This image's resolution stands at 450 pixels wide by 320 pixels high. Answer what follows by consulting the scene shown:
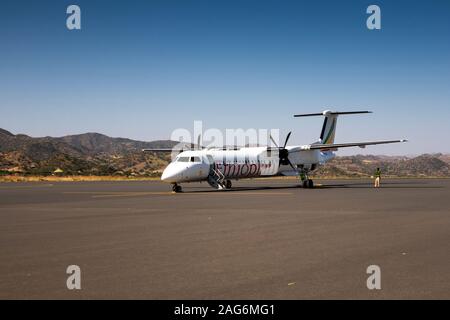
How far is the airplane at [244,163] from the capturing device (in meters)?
33.6

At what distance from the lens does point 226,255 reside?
9.75 metres

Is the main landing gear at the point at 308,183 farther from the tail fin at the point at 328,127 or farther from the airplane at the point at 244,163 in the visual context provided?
the tail fin at the point at 328,127

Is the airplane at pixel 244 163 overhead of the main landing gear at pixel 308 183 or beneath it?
overhead

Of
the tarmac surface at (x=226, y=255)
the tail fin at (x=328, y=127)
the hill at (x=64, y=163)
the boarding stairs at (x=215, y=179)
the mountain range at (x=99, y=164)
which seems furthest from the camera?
the mountain range at (x=99, y=164)

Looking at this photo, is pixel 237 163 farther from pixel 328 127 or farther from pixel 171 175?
pixel 328 127

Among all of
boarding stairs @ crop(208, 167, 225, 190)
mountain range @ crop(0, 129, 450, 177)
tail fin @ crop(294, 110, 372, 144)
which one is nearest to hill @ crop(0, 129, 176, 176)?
mountain range @ crop(0, 129, 450, 177)

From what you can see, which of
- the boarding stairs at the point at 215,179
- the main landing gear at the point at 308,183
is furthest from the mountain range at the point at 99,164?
the boarding stairs at the point at 215,179

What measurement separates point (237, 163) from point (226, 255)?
2862 cm

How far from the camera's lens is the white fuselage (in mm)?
33219
